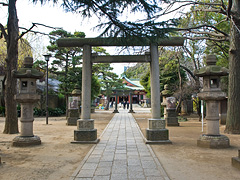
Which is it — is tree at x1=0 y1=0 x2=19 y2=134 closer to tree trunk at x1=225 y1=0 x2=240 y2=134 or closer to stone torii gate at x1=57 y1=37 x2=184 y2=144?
stone torii gate at x1=57 y1=37 x2=184 y2=144

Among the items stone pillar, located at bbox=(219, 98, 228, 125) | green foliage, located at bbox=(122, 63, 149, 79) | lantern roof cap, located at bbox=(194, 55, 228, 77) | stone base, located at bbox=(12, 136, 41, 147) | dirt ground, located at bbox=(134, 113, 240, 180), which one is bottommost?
dirt ground, located at bbox=(134, 113, 240, 180)

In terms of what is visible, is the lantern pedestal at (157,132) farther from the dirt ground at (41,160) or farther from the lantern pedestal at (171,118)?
the lantern pedestal at (171,118)

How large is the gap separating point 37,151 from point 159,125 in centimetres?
413

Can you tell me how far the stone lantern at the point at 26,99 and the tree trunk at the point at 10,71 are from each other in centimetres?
267

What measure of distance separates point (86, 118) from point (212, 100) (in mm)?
4423

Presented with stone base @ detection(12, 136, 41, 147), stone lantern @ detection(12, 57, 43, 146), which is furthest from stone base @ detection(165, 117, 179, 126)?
stone base @ detection(12, 136, 41, 147)

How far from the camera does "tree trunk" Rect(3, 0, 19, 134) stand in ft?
31.3

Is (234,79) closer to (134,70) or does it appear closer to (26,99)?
(134,70)

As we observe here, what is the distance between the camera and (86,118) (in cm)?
764

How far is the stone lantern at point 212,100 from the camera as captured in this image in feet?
22.0

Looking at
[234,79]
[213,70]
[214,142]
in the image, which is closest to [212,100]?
[213,70]

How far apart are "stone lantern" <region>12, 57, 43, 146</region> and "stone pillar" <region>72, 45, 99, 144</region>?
145 centimetres

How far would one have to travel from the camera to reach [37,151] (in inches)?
247

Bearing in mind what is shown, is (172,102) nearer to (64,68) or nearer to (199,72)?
(199,72)
